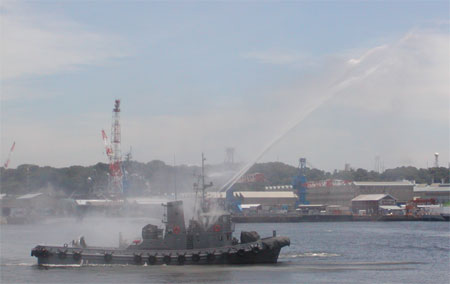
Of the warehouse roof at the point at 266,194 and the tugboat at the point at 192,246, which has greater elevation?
the warehouse roof at the point at 266,194

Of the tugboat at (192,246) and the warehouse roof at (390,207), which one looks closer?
the tugboat at (192,246)

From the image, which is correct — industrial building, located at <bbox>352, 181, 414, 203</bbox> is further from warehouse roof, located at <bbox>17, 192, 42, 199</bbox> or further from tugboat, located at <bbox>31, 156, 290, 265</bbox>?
tugboat, located at <bbox>31, 156, 290, 265</bbox>

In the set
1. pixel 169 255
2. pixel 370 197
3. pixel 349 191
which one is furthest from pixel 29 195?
pixel 169 255

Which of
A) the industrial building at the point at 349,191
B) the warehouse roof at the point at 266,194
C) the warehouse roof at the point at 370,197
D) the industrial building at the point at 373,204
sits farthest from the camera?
the warehouse roof at the point at 266,194

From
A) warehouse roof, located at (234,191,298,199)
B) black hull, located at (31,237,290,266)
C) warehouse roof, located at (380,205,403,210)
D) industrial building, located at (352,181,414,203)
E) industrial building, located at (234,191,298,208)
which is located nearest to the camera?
black hull, located at (31,237,290,266)

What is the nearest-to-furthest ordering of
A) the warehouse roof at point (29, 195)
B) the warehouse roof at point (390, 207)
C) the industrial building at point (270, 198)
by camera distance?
the warehouse roof at point (390, 207), the industrial building at point (270, 198), the warehouse roof at point (29, 195)

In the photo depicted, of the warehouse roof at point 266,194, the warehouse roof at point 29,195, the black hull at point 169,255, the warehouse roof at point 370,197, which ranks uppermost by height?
the warehouse roof at point 29,195

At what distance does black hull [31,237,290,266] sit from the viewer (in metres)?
46.4

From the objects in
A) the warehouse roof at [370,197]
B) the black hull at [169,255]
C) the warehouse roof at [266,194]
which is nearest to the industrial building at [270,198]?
the warehouse roof at [266,194]

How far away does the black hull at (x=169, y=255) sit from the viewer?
46.4m

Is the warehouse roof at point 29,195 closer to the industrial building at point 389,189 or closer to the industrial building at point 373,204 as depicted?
the industrial building at point 373,204

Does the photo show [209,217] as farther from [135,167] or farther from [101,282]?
[135,167]

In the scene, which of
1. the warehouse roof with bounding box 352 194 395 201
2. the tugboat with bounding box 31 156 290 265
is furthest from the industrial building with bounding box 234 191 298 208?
the tugboat with bounding box 31 156 290 265

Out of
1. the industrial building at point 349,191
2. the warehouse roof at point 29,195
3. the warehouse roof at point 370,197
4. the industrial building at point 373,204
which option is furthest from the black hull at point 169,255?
the warehouse roof at point 29,195
